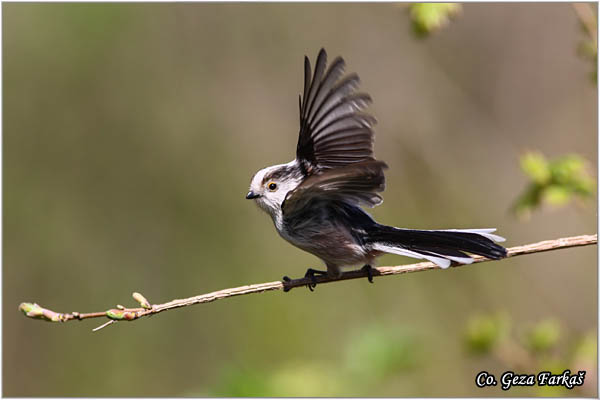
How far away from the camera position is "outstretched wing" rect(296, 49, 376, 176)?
289cm

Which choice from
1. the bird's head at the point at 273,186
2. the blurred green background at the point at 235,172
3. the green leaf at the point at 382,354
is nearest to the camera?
the bird's head at the point at 273,186

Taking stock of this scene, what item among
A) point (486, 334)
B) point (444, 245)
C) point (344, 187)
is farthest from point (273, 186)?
point (486, 334)

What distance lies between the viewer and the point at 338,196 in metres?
3.04

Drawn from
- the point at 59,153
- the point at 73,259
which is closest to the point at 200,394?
the point at 73,259

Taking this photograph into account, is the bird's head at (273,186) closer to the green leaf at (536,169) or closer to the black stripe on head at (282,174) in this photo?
the black stripe on head at (282,174)

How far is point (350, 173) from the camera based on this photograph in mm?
2465

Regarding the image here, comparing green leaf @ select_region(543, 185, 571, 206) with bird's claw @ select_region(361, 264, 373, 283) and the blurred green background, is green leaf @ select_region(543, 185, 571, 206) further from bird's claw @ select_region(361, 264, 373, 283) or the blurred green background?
the blurred green background

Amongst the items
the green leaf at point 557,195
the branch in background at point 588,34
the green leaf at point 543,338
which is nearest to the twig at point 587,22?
the branch in background at point 588,34

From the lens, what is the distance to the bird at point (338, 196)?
2809 millimetres

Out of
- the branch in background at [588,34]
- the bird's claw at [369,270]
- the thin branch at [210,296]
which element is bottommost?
the thin branch at [210,296]

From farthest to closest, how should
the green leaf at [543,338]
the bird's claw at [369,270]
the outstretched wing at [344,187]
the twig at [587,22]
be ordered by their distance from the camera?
the green leaf at [543,338], the bird's claw at [369,270], the twig at [587,22], the outstretched wing at [344,187]

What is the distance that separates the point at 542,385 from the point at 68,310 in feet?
14.8

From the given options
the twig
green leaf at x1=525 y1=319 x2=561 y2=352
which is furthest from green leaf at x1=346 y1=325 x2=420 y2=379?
the twig

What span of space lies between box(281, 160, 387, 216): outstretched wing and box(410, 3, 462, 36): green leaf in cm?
96
